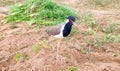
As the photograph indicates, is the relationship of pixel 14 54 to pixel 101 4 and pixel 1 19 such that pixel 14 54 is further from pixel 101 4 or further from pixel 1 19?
pixel 101 4

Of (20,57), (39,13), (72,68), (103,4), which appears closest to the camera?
(72,68)

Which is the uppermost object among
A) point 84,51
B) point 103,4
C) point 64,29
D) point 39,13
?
point 64,29

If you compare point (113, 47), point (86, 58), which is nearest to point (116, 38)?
point (113, 47)

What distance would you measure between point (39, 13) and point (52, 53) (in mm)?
2166

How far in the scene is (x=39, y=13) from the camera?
8.19 metres

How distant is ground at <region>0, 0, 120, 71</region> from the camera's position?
19.5 feet

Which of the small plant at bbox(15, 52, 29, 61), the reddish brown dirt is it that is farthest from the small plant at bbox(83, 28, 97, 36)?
the small plant at bbox(15, 52, 29, 61)

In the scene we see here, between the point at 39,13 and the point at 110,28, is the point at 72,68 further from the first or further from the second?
the point at 39,13

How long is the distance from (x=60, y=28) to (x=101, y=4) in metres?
4.25

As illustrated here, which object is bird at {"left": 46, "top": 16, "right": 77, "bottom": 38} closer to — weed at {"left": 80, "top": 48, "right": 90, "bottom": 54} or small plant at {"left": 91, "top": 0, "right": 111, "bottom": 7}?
weed at {"left": 80, "top": 48, "right": 90, "bottom": 54}

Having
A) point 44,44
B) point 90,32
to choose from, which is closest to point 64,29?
point 44,44

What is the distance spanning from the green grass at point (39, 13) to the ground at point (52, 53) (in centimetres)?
56

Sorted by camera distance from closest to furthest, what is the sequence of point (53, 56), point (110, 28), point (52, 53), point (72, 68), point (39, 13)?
Result: point (72, 68), point (53, 56), point (52, 53), point (110, 28), point (39, 13)

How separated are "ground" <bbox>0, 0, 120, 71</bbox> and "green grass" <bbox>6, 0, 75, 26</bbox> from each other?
56cm
